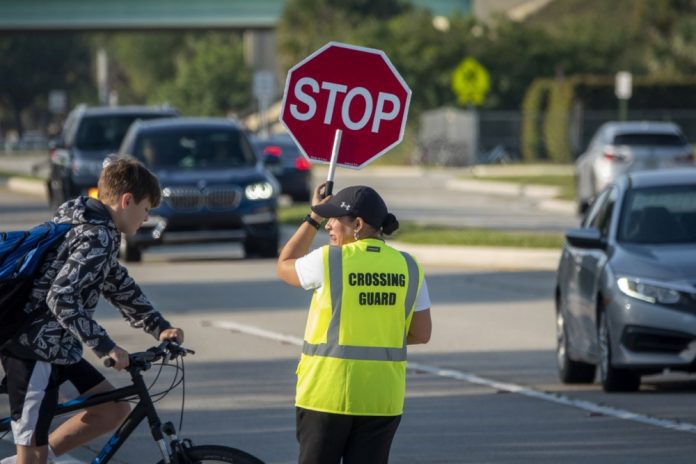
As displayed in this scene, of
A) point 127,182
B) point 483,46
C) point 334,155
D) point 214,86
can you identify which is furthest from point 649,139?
point 214,86

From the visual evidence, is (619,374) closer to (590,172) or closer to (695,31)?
(590,172)

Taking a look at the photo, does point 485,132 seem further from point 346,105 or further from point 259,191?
point 346,105

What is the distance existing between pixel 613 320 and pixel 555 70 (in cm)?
5294

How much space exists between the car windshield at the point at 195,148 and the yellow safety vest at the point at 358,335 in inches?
654

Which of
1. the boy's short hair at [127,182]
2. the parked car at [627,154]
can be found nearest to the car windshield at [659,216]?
the boy's short hair at [127,182]

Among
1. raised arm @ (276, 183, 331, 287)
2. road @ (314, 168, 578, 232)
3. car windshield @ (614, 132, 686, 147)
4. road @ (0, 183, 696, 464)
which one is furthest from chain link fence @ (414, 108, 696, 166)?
raised arm @ (276, 183, 331, 287)

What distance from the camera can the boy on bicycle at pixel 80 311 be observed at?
633 centimetres

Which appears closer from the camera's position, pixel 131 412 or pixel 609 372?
pixel 131 412

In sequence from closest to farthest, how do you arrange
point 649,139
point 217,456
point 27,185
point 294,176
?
1. point 217,456
2. point 649,139
3. point 294,176
4. point 27,185

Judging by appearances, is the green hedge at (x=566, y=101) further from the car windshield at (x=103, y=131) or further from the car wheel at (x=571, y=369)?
the car wheel at (x=571, y=369)

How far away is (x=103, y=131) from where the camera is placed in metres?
27.7

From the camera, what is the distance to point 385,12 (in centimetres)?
7475

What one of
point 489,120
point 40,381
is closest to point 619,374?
point 40,381

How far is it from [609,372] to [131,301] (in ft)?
17.9
